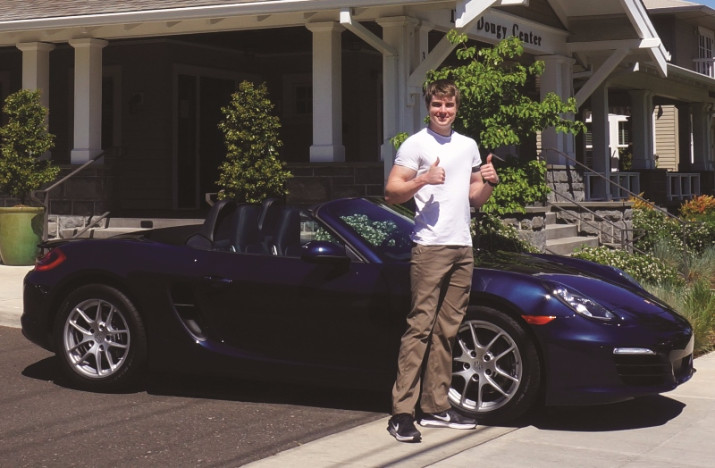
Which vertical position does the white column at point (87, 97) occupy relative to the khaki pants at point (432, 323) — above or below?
above

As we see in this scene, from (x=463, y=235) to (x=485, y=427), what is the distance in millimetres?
1156

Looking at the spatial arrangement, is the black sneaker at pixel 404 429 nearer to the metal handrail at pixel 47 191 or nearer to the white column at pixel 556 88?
the metal handrail at pixel 47 191

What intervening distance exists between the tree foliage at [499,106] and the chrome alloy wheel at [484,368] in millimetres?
5399

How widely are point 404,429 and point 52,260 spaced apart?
3.02m

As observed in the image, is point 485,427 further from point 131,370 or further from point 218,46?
point 218,46

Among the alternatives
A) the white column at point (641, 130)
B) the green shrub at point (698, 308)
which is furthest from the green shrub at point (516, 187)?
the white column at point (641, 130)

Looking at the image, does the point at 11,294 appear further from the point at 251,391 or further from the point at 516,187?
the point at 516,187

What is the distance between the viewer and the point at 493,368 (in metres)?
6.44

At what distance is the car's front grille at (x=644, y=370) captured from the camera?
6188mm

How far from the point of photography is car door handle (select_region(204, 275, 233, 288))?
23.0ft

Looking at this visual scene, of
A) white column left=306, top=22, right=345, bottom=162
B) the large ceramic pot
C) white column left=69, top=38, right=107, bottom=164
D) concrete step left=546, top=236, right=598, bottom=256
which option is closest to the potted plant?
the large ceramic pot

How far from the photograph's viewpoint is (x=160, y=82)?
18562mm

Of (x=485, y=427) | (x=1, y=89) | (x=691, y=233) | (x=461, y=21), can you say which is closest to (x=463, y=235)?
(x=485, y=427)

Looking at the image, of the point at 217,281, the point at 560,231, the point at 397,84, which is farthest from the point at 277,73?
the point at 217,281
